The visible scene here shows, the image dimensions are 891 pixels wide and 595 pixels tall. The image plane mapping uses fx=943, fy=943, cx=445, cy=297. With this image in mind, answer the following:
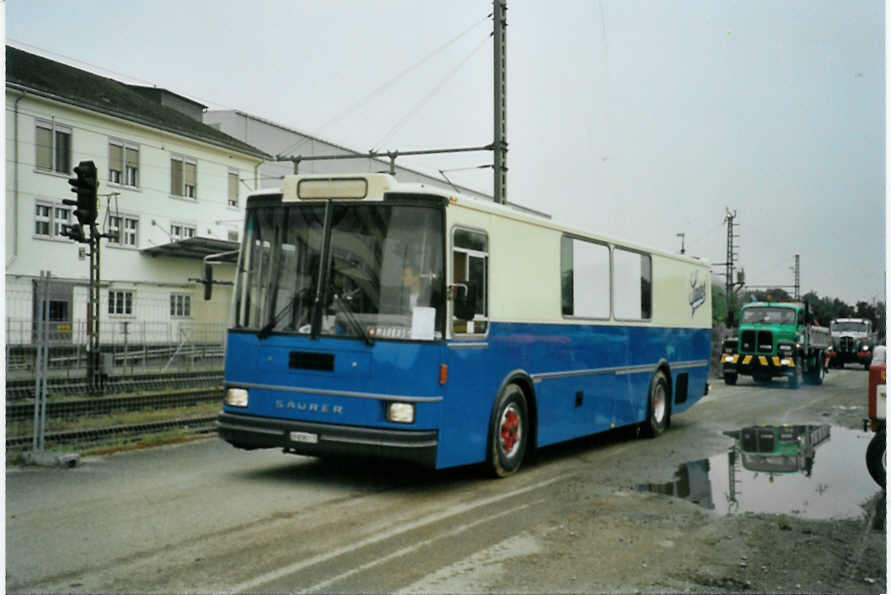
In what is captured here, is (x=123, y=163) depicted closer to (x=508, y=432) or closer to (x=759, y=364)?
(x=759, y=364)

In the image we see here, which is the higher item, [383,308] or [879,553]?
[383,308]

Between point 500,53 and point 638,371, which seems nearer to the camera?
point 638,371

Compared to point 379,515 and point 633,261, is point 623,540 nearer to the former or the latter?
point 379,515

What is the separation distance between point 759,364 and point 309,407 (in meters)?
25.3

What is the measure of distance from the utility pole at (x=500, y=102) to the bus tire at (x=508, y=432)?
9.04 m

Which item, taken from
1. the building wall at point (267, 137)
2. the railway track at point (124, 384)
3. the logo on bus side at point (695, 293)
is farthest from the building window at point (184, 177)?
the logo on bus side at point (695, 293)

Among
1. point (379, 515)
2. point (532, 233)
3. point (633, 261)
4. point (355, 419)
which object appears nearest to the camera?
point (379, 515)

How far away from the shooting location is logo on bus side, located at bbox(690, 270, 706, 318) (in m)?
16.6

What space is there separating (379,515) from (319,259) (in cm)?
256

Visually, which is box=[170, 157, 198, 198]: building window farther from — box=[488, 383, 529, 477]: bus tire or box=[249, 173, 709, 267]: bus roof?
box=[488, 383, 529, 477]: bus tire

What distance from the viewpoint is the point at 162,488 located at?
30.0 feet

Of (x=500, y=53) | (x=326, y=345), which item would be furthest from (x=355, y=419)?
(x=500, y=53)

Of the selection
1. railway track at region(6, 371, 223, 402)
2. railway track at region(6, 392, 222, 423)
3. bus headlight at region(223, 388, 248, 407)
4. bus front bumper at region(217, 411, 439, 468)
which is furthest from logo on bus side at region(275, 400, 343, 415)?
railway track at region(6, 371, 223, 402)

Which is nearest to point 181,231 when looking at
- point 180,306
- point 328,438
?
point 180,306
